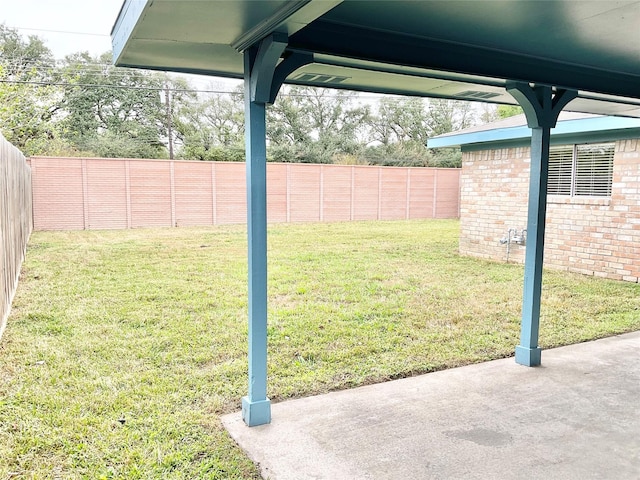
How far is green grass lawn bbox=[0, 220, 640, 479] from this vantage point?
9.48 feet

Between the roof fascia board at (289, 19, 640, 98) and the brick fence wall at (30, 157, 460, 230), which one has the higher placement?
the roof fascia board at (289, 19, 640, 98)

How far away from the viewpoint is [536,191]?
406 centimetres

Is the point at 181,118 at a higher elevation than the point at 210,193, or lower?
higher

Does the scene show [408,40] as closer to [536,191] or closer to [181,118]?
[536,191]

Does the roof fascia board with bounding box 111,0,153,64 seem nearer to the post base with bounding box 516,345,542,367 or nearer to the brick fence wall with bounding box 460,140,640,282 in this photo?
the post base with bounding box 516,345,542,367

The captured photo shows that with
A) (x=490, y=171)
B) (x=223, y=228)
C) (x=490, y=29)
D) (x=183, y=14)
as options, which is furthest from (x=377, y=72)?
(x=223, y=228)

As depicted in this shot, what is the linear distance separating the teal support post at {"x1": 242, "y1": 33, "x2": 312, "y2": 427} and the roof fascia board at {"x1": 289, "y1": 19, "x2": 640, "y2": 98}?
7.8 inches

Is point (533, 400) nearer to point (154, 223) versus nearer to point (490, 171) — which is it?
point (490, 171)

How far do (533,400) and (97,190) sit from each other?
13.7m

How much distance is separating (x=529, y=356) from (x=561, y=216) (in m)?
5.25

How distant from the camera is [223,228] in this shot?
49.8ft

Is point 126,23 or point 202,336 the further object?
point 202,336

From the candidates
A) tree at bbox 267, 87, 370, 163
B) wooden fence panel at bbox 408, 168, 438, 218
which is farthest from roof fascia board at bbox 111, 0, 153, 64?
tree at bbox 267, 87, 370, 163

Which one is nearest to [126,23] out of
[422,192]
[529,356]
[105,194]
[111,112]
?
[529,356]
